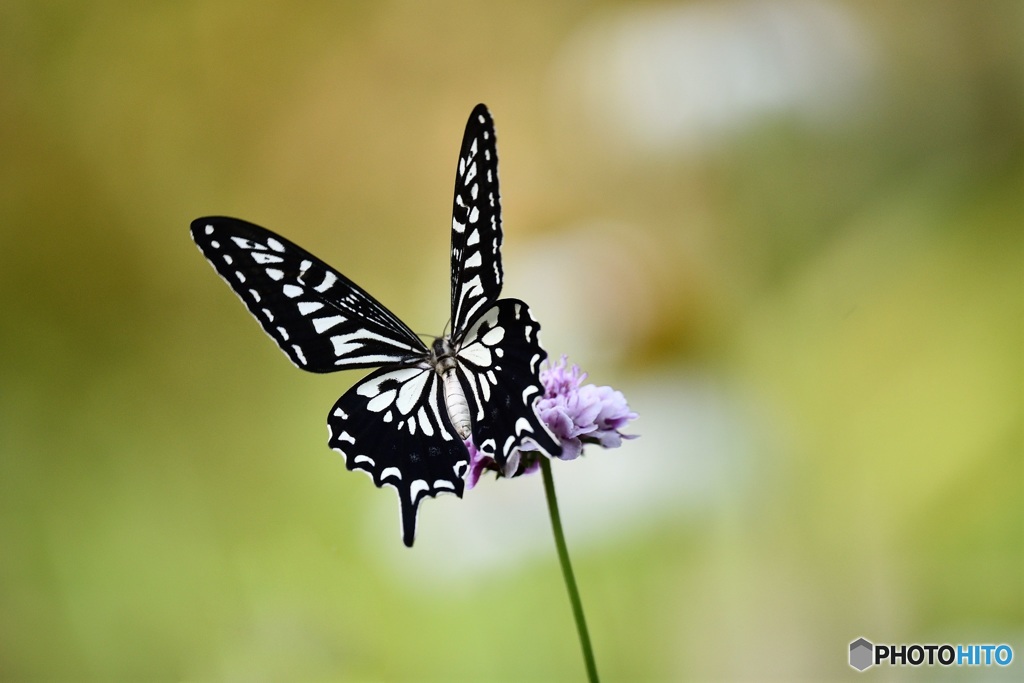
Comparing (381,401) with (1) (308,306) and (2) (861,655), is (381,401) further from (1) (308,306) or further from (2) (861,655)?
(2) (861,655)

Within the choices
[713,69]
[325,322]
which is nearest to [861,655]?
[325,322]

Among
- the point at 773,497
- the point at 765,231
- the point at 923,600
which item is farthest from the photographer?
the point at 765,231

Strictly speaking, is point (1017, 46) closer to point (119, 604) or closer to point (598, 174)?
point (598, 174)

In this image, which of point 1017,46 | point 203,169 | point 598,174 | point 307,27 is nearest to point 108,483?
point 203,169

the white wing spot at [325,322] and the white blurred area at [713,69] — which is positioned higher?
the white blurred area at [713,69]

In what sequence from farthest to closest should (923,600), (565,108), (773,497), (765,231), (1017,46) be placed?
(565,108) → (765,231) → (1017,46) → (773,497) → (923,600)

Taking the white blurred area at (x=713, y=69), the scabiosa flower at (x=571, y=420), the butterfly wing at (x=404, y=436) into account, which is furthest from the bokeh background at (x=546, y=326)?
the scabiosa flower at (x=571, y=420)

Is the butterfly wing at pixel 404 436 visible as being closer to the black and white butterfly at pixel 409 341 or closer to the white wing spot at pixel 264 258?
the black and white butterfly at pixel 409 341

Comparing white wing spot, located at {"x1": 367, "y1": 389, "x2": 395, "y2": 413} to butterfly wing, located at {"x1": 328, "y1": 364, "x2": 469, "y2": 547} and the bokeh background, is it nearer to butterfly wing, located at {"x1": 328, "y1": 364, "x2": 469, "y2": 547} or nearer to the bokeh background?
butterfly wing, located at {"x1": 328, "y1": 364, "x2": 469, "y2": 547}
